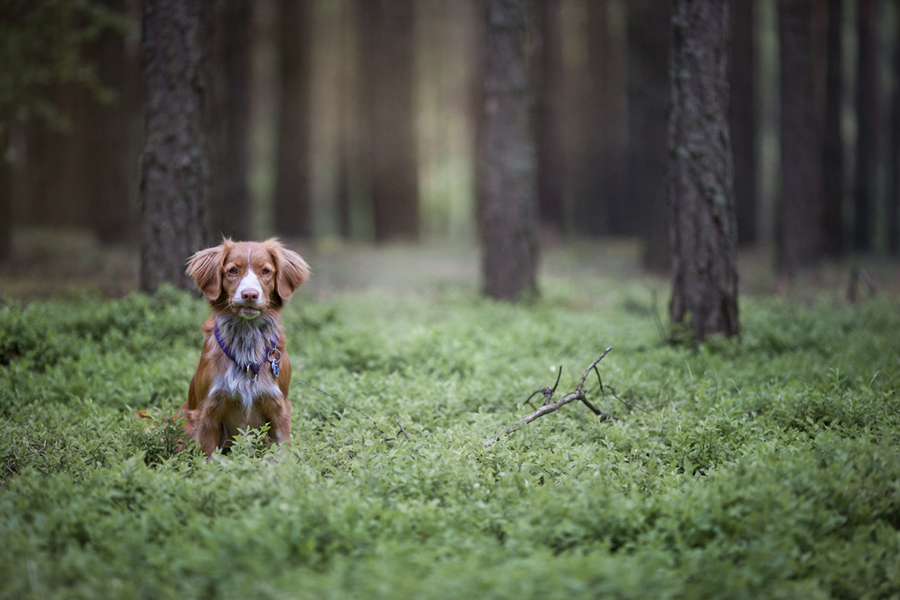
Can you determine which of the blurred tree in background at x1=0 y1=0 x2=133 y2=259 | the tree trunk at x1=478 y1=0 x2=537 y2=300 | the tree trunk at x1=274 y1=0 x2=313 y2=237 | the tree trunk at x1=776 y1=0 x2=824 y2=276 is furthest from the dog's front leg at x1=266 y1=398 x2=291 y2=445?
the tree trunk at x1=274 y1=0 x2=313 y2=237

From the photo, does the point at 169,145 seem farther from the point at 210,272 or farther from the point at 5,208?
the point at 5,208

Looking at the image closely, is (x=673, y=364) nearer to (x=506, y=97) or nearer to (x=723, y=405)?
(x=723, y=405)

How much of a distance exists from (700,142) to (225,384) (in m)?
5.33

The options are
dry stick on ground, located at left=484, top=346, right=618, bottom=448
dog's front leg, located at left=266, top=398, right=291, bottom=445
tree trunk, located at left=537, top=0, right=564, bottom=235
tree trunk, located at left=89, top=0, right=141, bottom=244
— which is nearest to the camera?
dog's front leg, located at left=266, top=398, right=291, bottom=445

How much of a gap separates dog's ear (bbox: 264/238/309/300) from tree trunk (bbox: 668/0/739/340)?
165 inches

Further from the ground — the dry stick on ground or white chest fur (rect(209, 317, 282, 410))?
white chest fur (rect(209, 317, 282, 410))

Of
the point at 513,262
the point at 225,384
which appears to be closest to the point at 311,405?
the point at 225,384

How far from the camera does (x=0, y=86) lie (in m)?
12.7

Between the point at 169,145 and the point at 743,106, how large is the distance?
16.0m

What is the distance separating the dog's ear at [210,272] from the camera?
4516 millimetres

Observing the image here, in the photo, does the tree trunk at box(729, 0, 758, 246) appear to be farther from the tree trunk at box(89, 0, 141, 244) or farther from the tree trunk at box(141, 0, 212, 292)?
the tree trunk at box(89, 0, 141, 244)

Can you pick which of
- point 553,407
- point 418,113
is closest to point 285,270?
point 553,407

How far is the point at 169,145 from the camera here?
25.4 feet

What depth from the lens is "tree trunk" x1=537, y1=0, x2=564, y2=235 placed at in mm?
20109
